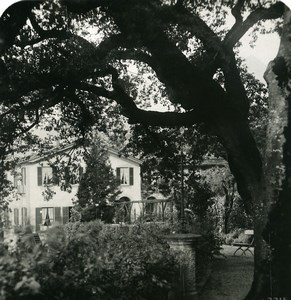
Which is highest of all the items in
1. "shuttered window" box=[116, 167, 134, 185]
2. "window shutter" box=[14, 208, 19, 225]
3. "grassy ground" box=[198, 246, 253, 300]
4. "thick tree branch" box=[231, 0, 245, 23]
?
"thick tree branch" box=[231, 0, 245, 23]

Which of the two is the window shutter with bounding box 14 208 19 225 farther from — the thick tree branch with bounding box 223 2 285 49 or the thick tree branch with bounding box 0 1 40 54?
the thick tree branch with bounding box 223 2 285 49

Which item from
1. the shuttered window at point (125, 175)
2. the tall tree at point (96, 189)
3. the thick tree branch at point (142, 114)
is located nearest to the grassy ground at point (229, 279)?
the thick tree branch at point (142, 114)

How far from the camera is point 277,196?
7.30m

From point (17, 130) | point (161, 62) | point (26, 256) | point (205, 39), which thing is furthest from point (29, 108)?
point (26, 256)

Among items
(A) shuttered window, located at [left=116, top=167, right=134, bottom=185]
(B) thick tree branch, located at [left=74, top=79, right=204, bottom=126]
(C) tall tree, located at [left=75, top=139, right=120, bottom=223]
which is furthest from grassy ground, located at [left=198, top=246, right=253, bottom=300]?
(A) shuttered window, located at [left=116, top=167, right=134, bottom=185]

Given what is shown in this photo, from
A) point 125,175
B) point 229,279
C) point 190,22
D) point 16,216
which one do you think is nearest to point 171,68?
point 190,22

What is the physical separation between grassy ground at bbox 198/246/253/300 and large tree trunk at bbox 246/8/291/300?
0.88m

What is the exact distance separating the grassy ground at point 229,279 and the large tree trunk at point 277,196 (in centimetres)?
88

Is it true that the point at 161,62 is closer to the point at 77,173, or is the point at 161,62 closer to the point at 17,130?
the point at 17,130

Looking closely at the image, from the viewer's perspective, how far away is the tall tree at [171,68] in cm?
721

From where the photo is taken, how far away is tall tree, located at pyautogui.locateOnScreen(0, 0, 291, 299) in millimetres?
7211

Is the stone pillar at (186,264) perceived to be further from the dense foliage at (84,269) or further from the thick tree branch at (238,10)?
the thick tree branch at (238,10)

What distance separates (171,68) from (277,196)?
307 centimetres

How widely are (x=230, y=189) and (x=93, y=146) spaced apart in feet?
26.5
